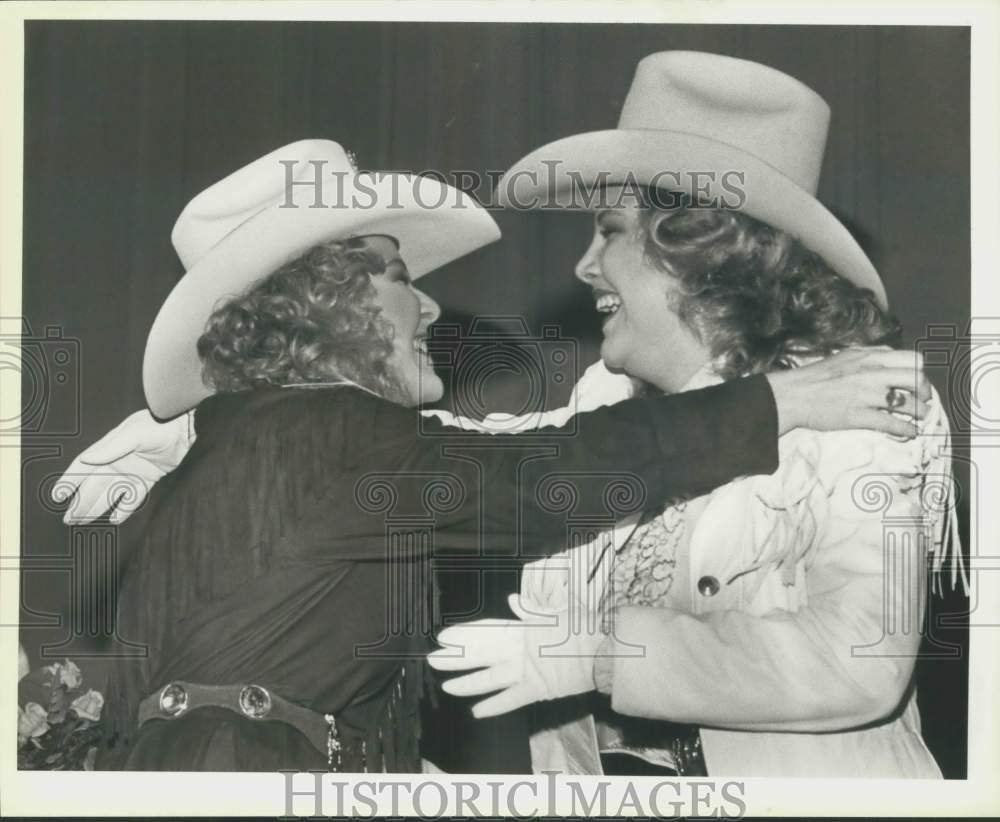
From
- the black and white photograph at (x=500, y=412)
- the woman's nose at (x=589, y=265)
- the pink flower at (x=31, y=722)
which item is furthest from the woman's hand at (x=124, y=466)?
the woman's nose at (x=589, y=265)

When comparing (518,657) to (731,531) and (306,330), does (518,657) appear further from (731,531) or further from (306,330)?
(306,330)

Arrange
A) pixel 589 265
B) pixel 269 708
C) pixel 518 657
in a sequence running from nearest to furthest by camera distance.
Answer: pixel 269 708
pixel 518 657
pixel 589 265

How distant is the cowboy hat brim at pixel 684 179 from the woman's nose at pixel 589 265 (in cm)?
10

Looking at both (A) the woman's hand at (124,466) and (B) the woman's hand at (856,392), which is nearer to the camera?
(B) the woman's hand at (856,392)

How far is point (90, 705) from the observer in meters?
3.54

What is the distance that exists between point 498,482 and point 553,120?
3.18 feet

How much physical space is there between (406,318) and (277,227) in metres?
0.40

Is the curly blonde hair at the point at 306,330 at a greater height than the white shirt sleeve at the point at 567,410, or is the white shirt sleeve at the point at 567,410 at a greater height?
the curly blonde hair at the point at 306,330

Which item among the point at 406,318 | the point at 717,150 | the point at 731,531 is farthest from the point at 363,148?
the point at 731,531

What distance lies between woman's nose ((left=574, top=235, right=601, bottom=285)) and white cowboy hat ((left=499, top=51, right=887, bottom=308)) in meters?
0.11

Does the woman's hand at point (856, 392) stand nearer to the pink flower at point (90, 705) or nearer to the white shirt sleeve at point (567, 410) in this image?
the white shirt sleeve at point (567, 410)

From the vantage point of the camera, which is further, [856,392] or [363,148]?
[363,148]

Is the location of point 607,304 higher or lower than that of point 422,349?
higher

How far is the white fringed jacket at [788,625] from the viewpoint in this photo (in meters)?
3.41
